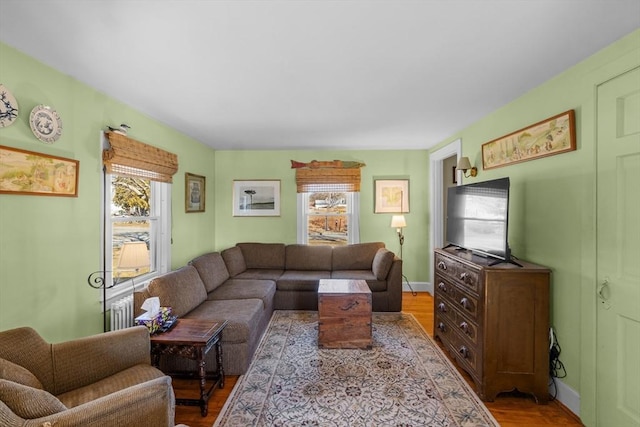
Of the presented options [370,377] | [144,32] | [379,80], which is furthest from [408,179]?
[144,32]

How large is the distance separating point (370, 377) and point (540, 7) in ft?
8.80

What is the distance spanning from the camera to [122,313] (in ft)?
7.90

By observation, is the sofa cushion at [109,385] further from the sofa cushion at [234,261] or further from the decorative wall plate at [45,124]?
the sofa cushion at [234,261]

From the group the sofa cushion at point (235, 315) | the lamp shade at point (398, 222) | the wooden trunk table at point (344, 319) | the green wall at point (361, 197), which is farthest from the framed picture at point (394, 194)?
the sofa cushion at point (235, 315)

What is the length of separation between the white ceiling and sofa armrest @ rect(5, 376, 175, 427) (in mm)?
1819

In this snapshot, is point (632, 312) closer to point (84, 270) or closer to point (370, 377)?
point (370, 377)

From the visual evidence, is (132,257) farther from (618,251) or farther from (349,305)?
(618,251)

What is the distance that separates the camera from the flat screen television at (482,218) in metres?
2.18

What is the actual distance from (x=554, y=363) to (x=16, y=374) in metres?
3.34

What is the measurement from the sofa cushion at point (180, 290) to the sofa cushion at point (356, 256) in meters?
2.03

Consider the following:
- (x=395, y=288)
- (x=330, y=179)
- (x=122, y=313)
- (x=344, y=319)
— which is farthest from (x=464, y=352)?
(x=330, y=179)

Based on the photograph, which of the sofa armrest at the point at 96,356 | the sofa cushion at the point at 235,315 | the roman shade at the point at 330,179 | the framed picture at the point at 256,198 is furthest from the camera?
the framed picture at the point at 256,198

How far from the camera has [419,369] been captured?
8.12ft

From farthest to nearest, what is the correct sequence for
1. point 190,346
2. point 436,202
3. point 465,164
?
point 436,202 < point 465,164 < point 190,346
